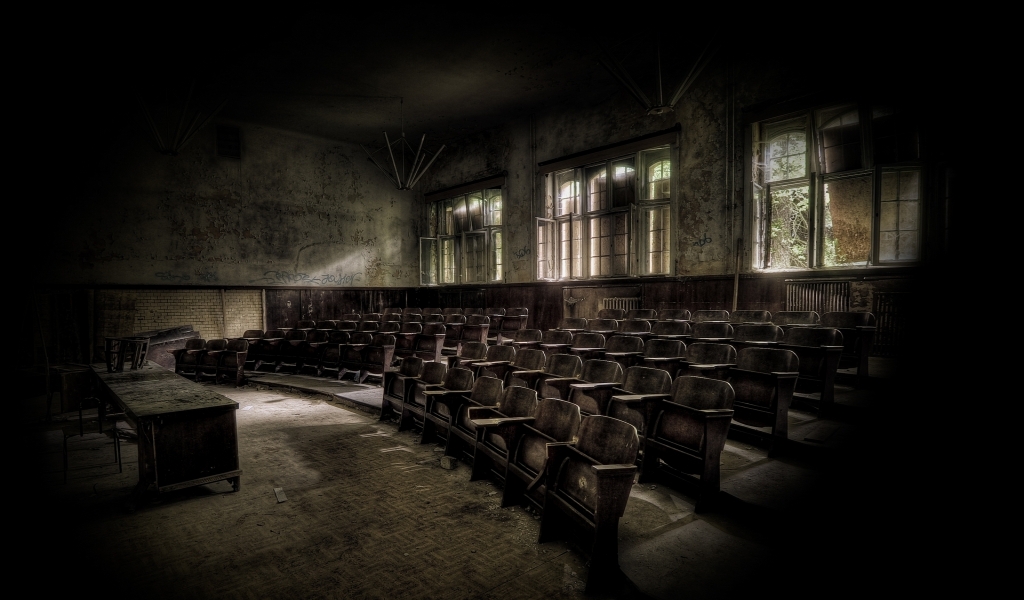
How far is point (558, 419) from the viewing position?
2.59 m

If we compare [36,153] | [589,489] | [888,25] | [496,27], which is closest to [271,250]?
[36,153]

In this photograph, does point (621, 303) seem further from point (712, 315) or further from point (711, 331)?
point (711, 331)

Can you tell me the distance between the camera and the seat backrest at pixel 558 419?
2477mm

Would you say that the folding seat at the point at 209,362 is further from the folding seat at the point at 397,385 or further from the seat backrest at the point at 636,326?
the seat backrest at the point at 636,326

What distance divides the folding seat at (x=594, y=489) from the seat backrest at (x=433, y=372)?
77.2 inches

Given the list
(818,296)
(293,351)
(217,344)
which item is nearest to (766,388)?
(818,296)

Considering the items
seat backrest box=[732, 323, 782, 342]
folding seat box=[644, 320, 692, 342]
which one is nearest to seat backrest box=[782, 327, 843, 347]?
seat backrest box=[732, 323, 782, 342]

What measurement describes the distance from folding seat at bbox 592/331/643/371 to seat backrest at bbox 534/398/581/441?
1569 millimetres

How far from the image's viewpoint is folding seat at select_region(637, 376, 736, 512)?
94.4 inches

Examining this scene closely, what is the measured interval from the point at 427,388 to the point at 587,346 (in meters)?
1.93

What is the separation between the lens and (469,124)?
10.1 meters

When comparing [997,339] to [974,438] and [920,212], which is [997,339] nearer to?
[974,438]

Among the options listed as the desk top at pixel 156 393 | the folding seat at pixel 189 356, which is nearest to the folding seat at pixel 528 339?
the desk top at pixel 156 393

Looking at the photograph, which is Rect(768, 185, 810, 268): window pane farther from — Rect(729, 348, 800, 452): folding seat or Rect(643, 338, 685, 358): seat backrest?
Rect(729, 348, 800, 452): folding seat
